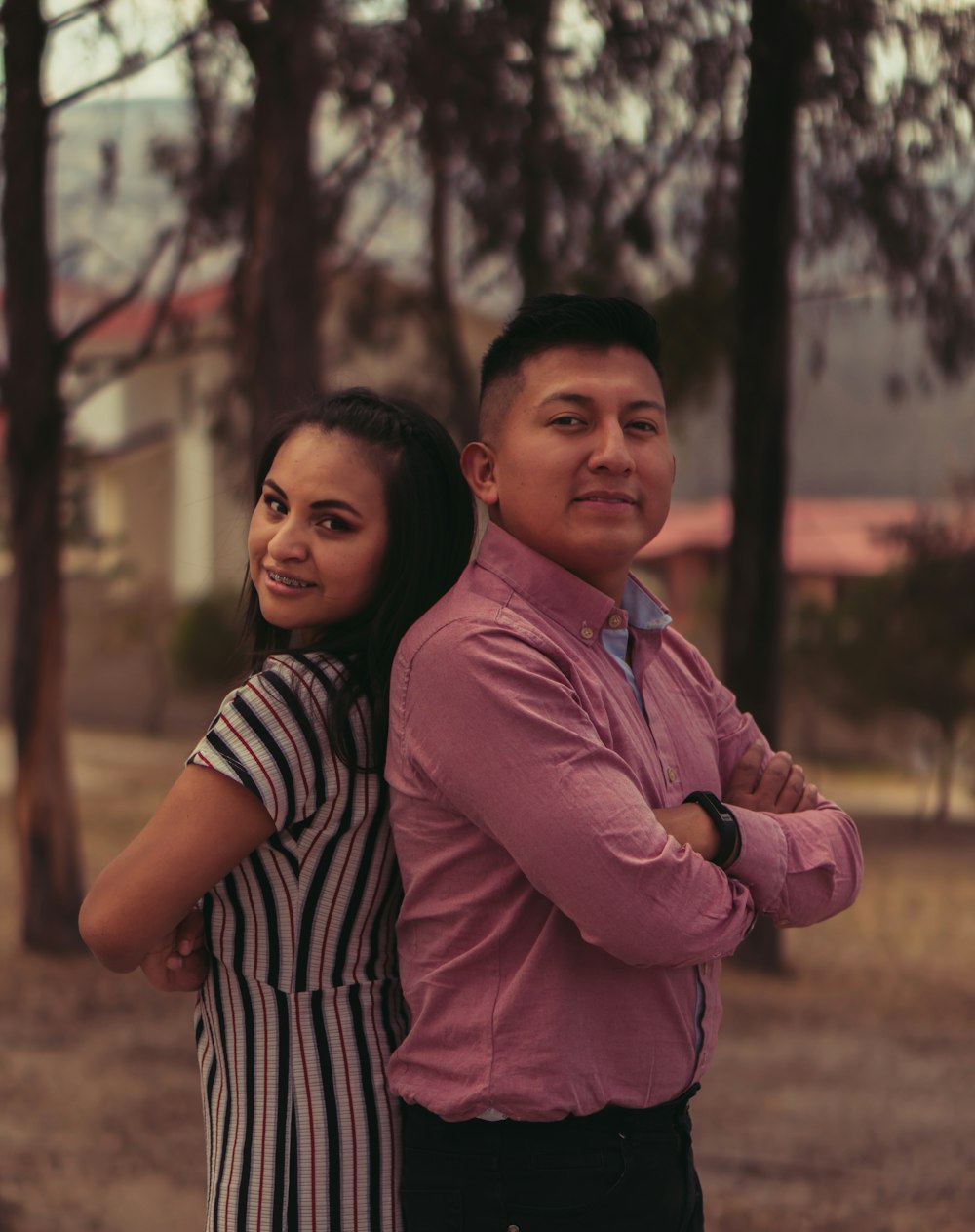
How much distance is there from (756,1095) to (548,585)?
522cm

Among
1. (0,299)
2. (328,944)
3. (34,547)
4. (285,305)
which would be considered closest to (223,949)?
(328,944)

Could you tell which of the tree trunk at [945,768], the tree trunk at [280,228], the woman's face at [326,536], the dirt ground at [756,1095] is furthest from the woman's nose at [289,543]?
the tree trunk at [945,768]

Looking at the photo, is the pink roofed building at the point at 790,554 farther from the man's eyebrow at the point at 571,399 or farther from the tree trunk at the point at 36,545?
the man's eyebrow at the point at 571,399

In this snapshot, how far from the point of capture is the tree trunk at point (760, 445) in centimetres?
830

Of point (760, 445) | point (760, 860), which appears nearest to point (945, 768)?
point (760, 445)

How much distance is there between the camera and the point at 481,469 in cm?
175

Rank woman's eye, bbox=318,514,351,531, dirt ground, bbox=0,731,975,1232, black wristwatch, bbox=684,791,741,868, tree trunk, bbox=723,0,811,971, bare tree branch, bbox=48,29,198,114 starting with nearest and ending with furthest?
black wristwatch, bbox=684,791,741,868, woman's eye, bbox=318,514,351,531, dirt ground, bbox=0,731,975,1232, bare tree branch, bbox=48,29,198,114, tree trunk, bbox=723,0,811,971

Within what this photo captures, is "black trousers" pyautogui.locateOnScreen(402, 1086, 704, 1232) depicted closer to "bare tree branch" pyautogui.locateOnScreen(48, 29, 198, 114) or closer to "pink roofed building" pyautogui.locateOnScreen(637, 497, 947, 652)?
"bare tree branch" pyautogui.locateOnScreen(48, 29, 198, 114)

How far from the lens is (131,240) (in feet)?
115

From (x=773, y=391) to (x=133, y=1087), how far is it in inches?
181

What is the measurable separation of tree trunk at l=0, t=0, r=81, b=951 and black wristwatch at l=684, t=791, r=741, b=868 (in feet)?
22.0

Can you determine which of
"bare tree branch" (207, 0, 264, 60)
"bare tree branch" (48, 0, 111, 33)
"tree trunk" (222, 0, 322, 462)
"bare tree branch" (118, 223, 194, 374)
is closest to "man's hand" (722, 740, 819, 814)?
"tree trunk" (222, 0, 322, 462)

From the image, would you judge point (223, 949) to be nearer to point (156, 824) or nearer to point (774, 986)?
point (156, 824)

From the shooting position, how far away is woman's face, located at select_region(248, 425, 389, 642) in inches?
68.3
